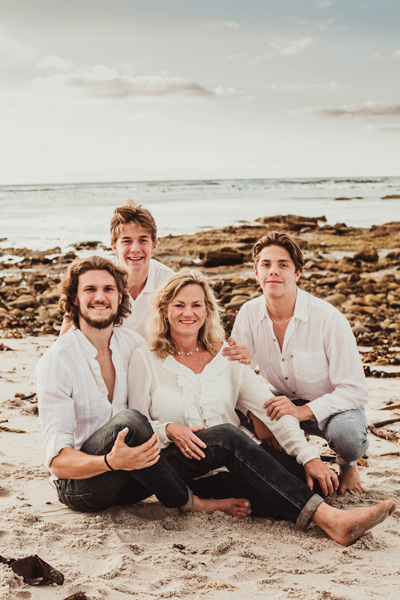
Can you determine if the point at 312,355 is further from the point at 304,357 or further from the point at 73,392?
the point at 73,392

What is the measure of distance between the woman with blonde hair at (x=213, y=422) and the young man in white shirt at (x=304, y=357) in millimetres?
271

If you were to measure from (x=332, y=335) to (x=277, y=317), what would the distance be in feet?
1.48

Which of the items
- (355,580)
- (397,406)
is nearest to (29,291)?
(397,406)

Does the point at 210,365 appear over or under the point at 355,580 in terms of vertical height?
over

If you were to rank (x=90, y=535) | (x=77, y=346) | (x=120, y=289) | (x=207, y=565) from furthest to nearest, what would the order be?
(x=120, y=289) → (x=77, y=346) → (x=90, y=535) → (x=207, y=565)

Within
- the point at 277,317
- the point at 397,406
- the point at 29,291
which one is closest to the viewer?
the point at 277,317

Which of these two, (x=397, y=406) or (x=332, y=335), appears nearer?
(x=332, y=335)

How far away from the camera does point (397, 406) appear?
18.1 ft

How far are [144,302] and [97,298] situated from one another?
122 centimetres

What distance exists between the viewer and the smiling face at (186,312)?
399 cm

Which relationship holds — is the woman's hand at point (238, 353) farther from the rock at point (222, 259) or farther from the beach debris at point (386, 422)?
the rock at point (222, 259)

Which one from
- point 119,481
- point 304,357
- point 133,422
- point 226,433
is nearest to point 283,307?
point 304,357

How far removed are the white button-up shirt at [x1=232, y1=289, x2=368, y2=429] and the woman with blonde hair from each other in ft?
1.38

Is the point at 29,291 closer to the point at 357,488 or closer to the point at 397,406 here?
the point at 397,406
